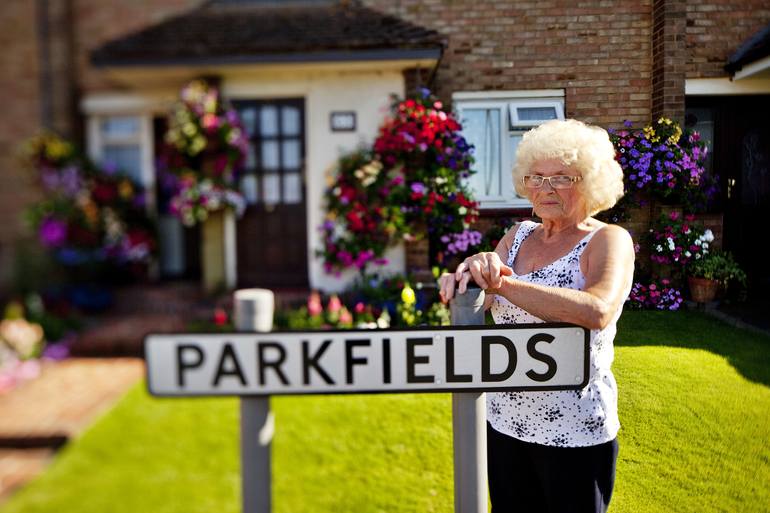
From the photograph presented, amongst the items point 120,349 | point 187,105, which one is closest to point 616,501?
point 120,349

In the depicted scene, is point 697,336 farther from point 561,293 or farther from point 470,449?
point 470,449

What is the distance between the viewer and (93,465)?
→ 281 centimetres

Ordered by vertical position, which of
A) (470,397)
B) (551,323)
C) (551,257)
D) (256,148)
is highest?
(256,148)

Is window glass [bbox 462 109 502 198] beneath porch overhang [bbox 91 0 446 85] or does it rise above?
beneath

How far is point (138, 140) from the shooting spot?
23.3 feet

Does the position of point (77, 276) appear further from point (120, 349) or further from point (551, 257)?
point (551, 257)

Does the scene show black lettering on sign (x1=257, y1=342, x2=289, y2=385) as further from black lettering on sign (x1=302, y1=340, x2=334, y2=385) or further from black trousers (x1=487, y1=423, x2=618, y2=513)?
black trousers (x1=487, y1=423, x2=618, y2=513)

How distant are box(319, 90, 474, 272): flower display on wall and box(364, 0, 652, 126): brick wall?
8.3 inches

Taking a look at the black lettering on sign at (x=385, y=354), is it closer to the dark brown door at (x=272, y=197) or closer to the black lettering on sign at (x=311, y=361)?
the black lettering on sign at (x=311, y=361)

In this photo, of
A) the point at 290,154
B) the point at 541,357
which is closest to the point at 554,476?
the point at 541,357

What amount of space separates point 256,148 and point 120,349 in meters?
3.05

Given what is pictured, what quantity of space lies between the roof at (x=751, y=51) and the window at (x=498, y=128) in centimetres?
48

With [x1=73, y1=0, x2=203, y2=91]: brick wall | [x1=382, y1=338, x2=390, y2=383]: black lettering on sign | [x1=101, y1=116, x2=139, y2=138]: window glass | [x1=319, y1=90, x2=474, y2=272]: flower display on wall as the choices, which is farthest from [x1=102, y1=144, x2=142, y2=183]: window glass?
[x1=382, y1=338, x2=390, y2=383]: black lettering on sign

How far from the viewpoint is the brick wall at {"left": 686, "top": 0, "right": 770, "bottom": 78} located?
55.2 inches
